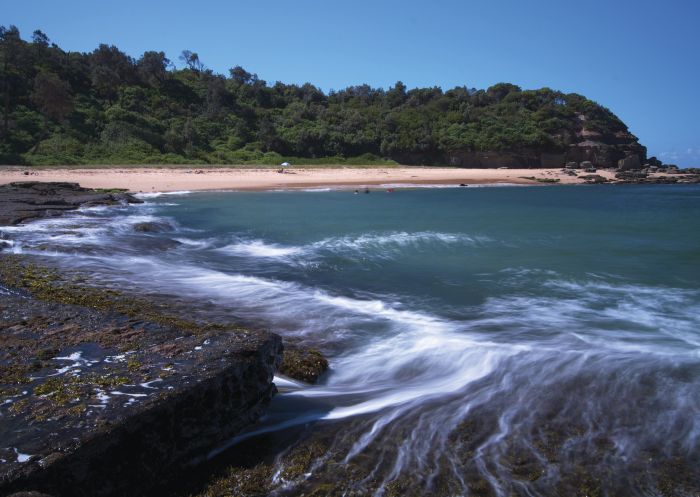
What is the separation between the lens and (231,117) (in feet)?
176

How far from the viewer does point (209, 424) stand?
317 cm

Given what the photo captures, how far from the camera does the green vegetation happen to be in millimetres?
40188

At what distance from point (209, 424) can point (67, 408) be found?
834mm

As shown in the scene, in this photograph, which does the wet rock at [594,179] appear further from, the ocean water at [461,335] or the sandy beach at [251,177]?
the ocean water at [461,335]

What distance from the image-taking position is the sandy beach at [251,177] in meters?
28.5

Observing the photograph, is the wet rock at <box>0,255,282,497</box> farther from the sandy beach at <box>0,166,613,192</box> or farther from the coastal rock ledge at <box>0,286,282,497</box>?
the sandy beach at <box>0,166,613,192</box>

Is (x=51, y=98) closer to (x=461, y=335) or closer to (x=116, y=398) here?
(x=461, y=335)

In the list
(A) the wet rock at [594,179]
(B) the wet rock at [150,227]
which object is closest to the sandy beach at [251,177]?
(A) the wet rock at [594,179]

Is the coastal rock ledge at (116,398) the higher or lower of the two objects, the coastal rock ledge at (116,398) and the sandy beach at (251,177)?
the lower

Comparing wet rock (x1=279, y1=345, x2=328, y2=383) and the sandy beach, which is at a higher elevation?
the sandy beach

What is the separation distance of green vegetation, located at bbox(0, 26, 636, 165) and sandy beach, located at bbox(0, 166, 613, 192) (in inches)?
176

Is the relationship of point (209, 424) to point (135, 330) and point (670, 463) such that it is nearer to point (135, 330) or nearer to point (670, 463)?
point (135, 330)

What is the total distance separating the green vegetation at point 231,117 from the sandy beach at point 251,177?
446cm

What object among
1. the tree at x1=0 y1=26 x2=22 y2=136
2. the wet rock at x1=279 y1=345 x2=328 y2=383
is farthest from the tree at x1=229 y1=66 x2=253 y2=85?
the wet rock at x1=279 y1=345 x2=328 y2=383
